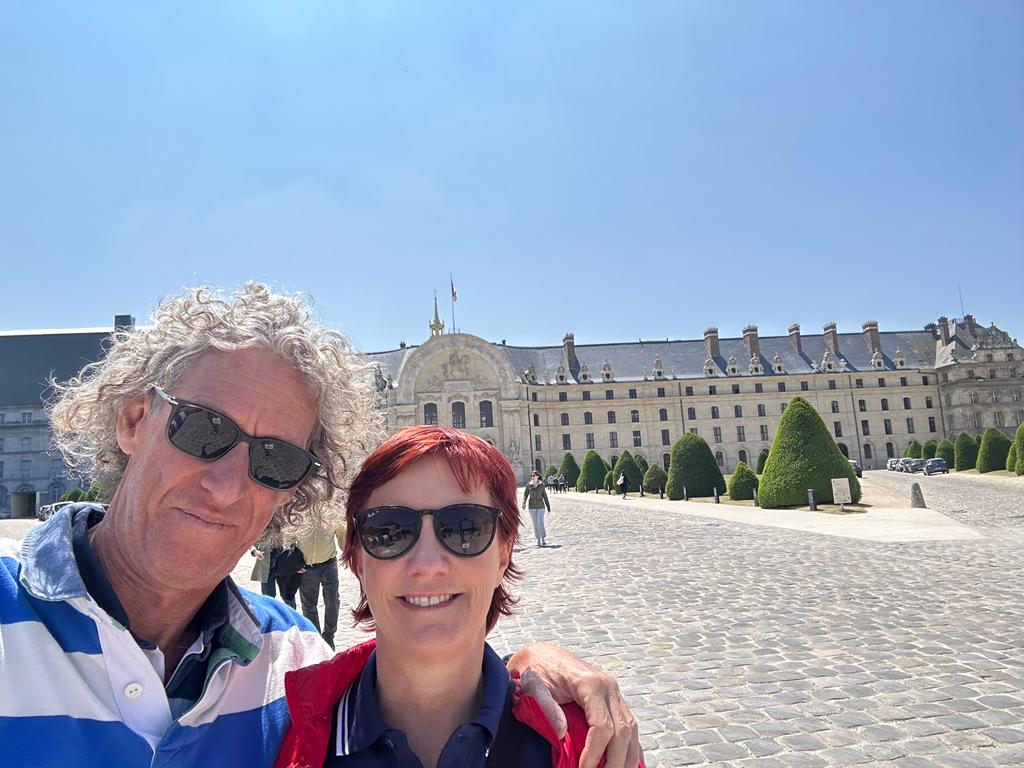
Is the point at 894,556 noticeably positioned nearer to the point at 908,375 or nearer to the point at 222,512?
the point at 222,512

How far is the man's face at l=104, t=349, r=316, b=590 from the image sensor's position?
181 cm

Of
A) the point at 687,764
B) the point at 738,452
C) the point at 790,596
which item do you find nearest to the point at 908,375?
the point at 738,452

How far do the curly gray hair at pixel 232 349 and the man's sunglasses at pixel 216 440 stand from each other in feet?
0.58

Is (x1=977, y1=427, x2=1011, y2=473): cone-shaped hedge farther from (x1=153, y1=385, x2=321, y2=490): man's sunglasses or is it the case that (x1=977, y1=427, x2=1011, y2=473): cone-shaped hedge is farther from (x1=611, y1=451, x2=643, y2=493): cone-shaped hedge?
(x1=153, y1=385, x2=321, y2=490): man's sunglasses

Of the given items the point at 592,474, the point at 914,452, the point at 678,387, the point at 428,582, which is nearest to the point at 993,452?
the point at 914,452

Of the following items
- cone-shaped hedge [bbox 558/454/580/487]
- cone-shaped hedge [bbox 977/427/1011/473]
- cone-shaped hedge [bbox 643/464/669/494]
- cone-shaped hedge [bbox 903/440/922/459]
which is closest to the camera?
cone-shaped hedge [bbox 643/464/669/494]

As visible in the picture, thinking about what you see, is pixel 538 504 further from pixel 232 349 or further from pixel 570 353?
pixel 570 353

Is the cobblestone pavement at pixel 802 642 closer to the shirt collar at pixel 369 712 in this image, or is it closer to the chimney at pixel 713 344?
the shirt collar at pixel 369 712

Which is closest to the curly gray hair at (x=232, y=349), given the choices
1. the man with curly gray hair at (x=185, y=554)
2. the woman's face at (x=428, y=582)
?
the man with curly gray hair at (x=185, y=554)

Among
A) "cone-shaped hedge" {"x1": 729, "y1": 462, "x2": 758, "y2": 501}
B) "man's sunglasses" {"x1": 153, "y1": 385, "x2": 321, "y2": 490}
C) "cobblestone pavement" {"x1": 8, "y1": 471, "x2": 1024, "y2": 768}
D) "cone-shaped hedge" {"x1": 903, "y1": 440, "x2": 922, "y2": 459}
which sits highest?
"man's sunglasses" {"x1": 153, "y1": 385, "x2": 321, "y2": 490}

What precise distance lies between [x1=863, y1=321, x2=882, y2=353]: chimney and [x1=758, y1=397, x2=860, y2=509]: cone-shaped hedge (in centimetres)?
5575

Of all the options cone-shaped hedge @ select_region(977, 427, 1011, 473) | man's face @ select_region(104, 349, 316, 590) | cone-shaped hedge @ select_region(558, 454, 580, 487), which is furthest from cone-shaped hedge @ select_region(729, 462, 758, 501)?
man's face @ select_region(104, 349, 316, 590)

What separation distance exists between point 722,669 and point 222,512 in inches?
205

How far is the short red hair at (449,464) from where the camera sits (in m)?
1.84
